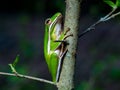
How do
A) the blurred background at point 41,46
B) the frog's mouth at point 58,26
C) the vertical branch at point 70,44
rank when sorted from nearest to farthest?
the vertical branch at point 70,44
the frog's mouth at point 58,26
the blurred background at point 41,46

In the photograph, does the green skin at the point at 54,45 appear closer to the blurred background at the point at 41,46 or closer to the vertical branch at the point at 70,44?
the vertical branch at the point at 70,44

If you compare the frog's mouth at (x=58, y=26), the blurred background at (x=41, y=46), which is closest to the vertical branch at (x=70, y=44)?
the frog's mouth at (x=58, y=26)

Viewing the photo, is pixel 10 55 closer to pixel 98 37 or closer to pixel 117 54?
pixel 98 37

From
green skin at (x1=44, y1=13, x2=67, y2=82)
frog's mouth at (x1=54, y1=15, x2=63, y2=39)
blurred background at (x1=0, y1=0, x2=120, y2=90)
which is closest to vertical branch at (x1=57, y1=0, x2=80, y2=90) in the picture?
green skin at (x1=44, y1=13, x2=67, y2=82)

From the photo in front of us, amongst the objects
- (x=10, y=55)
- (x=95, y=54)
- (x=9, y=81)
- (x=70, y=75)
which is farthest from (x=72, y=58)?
(x=10, y=55)

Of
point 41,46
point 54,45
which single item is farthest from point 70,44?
point 41,46
